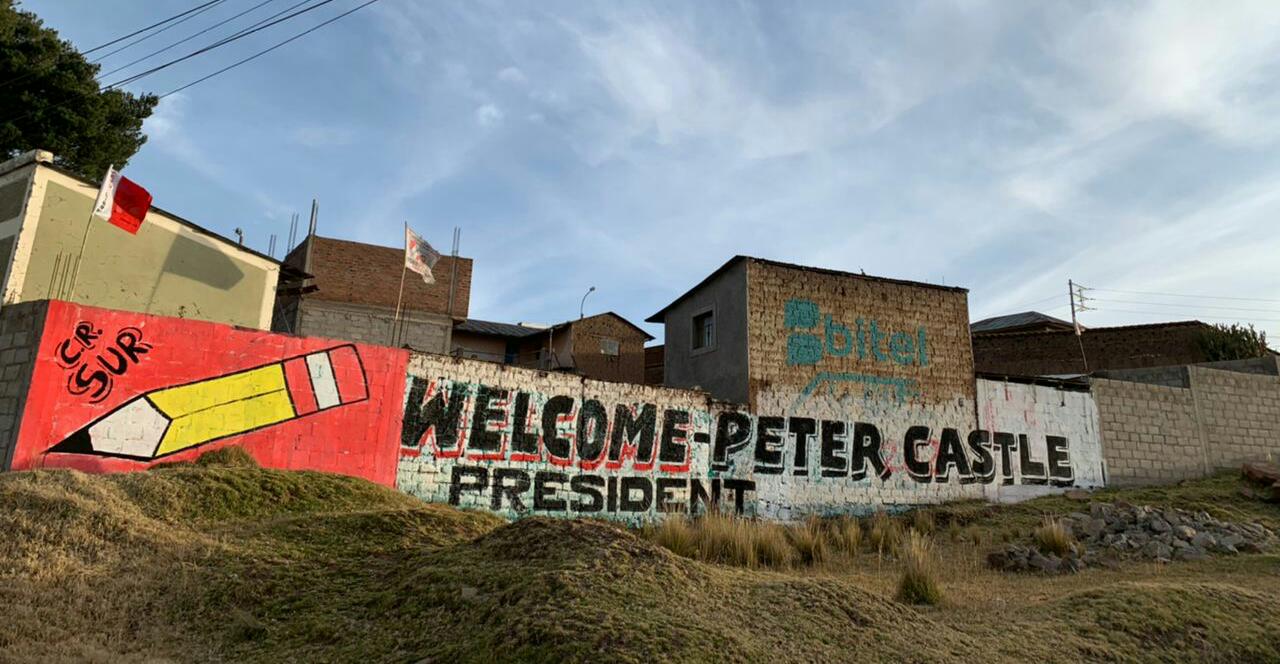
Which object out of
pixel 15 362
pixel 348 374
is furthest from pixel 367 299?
pixel 15 362

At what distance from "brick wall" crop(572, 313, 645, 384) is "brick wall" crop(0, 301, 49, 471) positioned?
23.9 metres

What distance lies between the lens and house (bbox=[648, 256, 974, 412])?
58.5ft

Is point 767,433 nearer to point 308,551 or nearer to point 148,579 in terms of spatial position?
point 308,551

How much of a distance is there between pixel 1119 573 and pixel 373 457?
1154 cm

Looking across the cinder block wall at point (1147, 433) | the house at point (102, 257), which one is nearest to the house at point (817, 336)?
the cinder block wall at point (1147, 433)

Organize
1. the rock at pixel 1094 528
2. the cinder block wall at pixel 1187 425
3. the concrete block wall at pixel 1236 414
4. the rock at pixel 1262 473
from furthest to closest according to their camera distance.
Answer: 1. the concrete block wall at pixel 1236 414
2. the cinder block wall at pixel 1187 425
3. the rock at pixel 1262 473
4. the rock at pixel 1094 528

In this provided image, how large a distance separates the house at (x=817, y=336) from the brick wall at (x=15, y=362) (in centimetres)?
1278

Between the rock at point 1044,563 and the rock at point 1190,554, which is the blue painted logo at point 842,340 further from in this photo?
the rock at point 1190,554

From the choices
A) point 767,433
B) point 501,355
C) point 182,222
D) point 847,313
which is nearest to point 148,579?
point 182,222

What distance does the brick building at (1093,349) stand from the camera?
31.5 metres

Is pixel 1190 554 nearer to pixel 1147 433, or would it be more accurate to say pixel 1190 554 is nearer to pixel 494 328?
pixel 1147 433

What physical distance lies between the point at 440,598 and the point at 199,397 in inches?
303

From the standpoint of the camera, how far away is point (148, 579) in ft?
20.4

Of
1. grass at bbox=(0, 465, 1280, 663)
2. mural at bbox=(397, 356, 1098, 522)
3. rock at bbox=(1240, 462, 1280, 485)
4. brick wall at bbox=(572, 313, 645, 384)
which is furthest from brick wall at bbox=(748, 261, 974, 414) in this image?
brick wall at bbox=(572, 313, 645, 384)
